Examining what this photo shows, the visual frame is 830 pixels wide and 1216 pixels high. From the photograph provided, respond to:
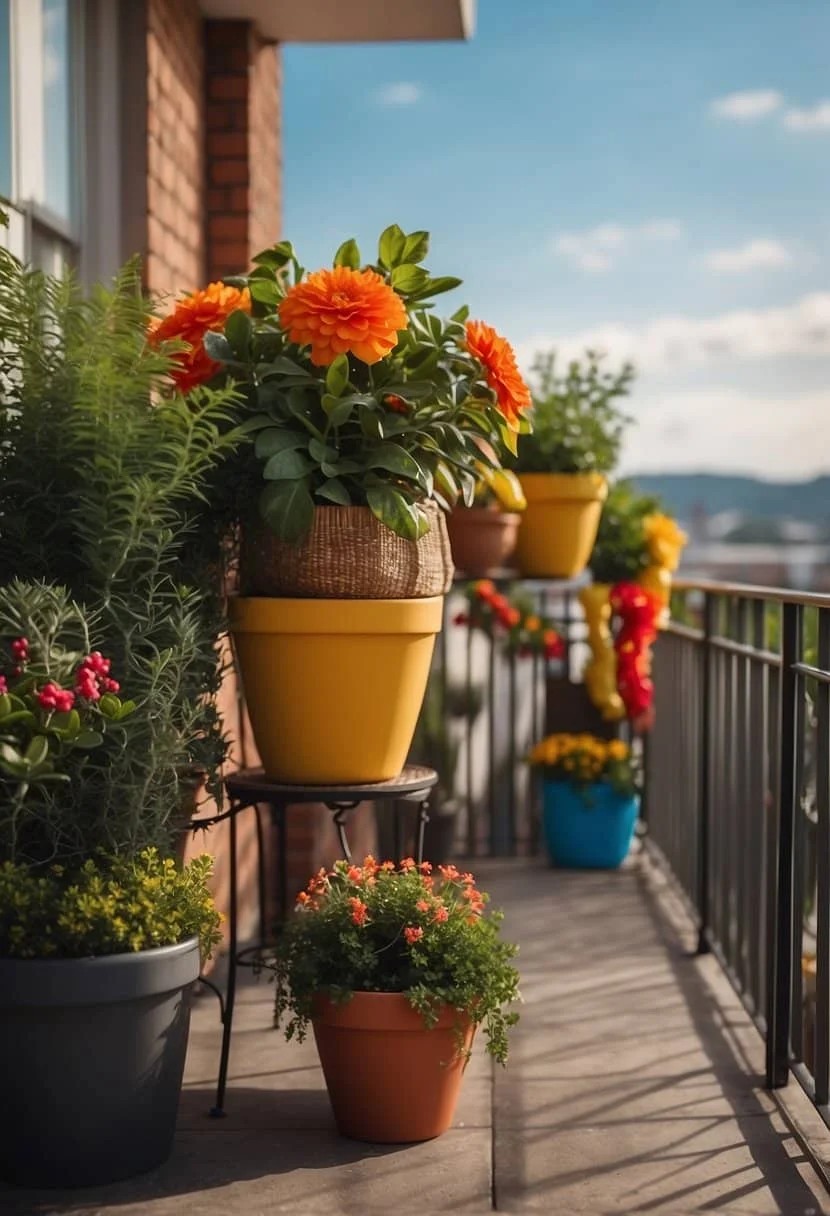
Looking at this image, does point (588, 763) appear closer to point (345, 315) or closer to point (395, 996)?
point (395, 996)

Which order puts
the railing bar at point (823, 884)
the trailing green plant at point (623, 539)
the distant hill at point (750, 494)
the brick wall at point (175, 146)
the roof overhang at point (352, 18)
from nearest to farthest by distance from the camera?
the railing bar at point (823, 884) < the brick wall at point (175, 146) < the roof overhang at point (352, 18) < the trailing green plant at point (623, 539) < the distant hill at point (750, 494)

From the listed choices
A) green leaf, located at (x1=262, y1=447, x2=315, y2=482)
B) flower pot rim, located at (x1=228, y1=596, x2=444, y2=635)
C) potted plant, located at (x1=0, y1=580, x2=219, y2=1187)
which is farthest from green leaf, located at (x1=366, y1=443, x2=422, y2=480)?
potted plant, located at (x1=0, y1=580, x2=219, y2=1187)

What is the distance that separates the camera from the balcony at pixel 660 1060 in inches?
93.9

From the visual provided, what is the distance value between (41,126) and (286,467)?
1.23m

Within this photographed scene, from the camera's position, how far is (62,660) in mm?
2225

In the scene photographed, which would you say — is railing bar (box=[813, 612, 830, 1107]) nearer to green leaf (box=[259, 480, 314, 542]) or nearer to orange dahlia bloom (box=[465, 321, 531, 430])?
orange dahlia bloom (box=[465, 321, 531, 430])

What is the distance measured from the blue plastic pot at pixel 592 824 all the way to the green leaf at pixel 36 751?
10.4 feet

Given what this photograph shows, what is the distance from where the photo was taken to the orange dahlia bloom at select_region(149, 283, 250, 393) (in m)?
2.74

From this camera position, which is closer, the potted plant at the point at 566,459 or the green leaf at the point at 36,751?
the green leaf at the point at 36,751

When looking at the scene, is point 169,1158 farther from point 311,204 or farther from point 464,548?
point 311,204

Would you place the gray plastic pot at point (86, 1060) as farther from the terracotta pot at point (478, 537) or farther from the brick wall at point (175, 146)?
the terracotta pot at point (478, 537)

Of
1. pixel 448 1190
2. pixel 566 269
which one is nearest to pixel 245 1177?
pixel 448 1190

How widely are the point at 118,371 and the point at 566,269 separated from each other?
4107 centimetres

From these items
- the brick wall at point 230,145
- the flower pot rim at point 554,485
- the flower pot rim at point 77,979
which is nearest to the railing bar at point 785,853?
the flower pot rim at point 77,979
